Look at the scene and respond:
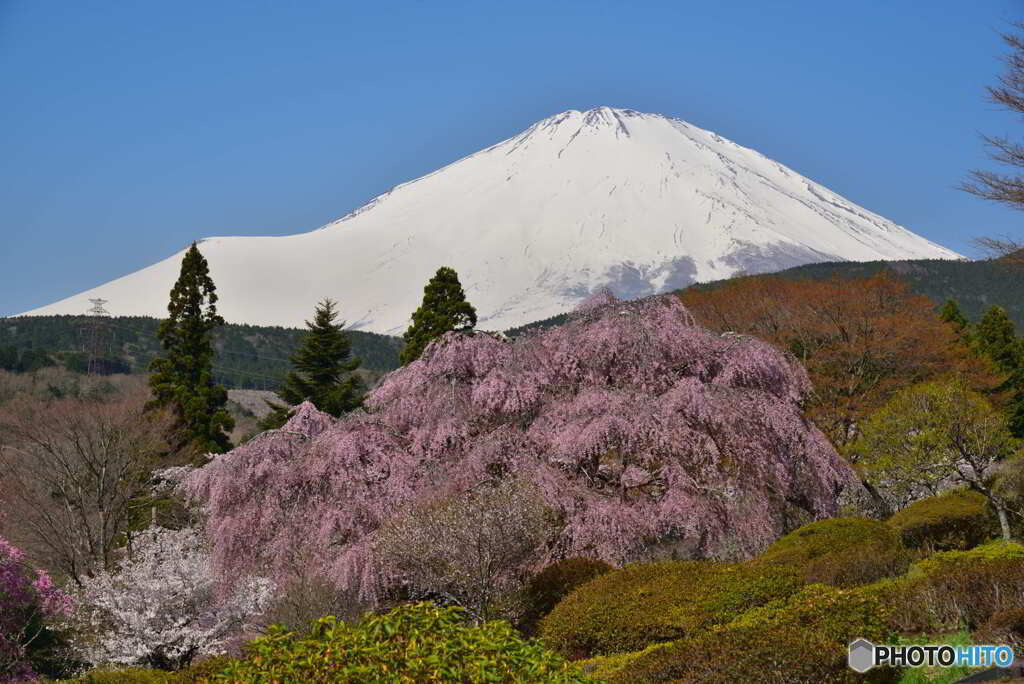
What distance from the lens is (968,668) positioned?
32.2ft

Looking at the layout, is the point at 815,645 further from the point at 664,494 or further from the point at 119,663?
the point at 119,663

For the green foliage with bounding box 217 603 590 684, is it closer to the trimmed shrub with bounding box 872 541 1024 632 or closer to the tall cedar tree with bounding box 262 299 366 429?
the trimmed shrub with bounding box 872 541 1024 632

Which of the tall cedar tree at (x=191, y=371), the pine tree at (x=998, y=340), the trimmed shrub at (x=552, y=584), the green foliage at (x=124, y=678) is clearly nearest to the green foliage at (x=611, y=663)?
the trimmed shrub at (x=552, y=584)

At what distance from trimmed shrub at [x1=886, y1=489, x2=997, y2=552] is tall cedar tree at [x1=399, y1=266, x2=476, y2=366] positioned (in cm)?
1932

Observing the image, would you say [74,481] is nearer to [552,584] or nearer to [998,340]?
[552,584]

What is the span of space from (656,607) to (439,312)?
85.9 ft

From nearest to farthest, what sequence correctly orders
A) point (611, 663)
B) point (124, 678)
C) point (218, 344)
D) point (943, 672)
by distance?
point (943, 672) < point (611, 663) < point (124, 678) < point (218, 344)

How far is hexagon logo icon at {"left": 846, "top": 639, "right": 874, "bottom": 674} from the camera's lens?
9560 millimetres

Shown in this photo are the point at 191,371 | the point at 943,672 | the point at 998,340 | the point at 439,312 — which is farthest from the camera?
the point at 998,340

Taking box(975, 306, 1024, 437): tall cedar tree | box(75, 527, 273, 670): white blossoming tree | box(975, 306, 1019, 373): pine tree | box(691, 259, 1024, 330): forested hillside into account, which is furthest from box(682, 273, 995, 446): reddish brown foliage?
box(691, 259, 1024, 330): forested hillside

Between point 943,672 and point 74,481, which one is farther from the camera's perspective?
point 74,481

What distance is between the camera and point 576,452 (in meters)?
18.6

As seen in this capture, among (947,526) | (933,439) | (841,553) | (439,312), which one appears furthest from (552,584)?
(439,312)

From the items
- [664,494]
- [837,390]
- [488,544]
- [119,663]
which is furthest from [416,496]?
[837,390]
